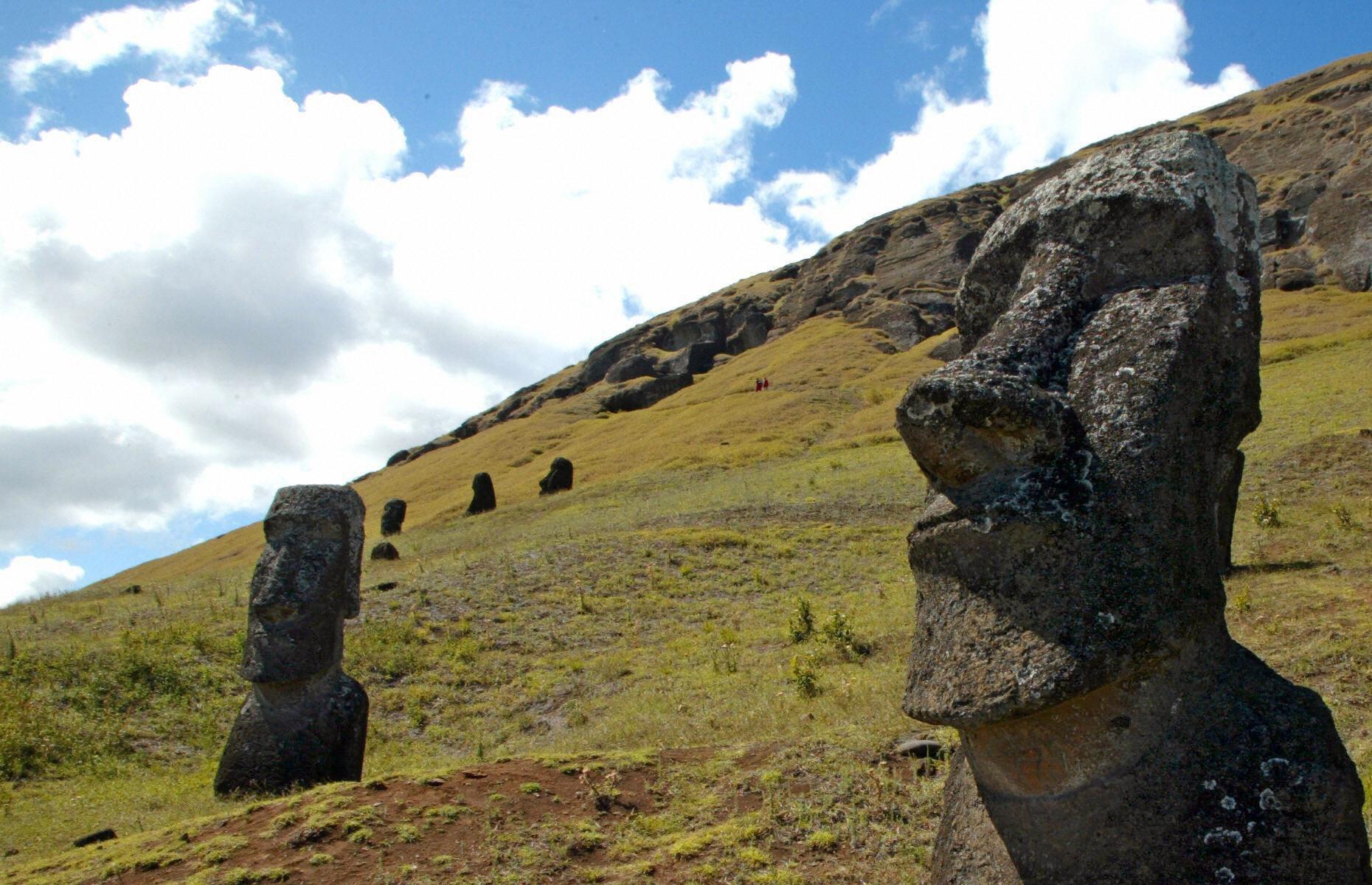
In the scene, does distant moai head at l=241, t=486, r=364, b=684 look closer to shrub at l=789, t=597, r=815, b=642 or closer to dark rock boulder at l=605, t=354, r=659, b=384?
shrub at l=789, t=597, r=815, b=642

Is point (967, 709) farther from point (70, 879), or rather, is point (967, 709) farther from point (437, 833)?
point (70, 879)

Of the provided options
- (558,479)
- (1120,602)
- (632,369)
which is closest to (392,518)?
(558,479)

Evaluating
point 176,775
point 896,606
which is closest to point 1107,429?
point 176,775

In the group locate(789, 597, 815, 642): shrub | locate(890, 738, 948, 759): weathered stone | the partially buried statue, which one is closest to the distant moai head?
locate(890, 738, 948, 759): weathered stone

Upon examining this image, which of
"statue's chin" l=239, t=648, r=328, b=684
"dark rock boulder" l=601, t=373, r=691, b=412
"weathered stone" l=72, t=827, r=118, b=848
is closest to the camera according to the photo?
"weathered stone" l=72, t=827, r=118, b=848

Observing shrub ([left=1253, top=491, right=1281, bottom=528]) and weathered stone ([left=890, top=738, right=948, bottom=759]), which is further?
shrub ([left=1253, top=491, right=1281, bottom=528])

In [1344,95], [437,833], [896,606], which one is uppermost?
[1344,95]

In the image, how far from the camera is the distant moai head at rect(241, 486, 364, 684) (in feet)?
33.7

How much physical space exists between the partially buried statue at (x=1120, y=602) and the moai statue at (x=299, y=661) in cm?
820

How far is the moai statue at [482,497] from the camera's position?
44.3m

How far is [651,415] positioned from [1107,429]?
74557mm

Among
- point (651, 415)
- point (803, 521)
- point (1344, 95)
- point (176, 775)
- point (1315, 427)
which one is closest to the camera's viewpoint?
point (176, 775)

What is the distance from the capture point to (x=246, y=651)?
1050cm

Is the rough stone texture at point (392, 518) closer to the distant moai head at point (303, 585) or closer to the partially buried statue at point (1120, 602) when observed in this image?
the distant moai head at point (303, 585)
